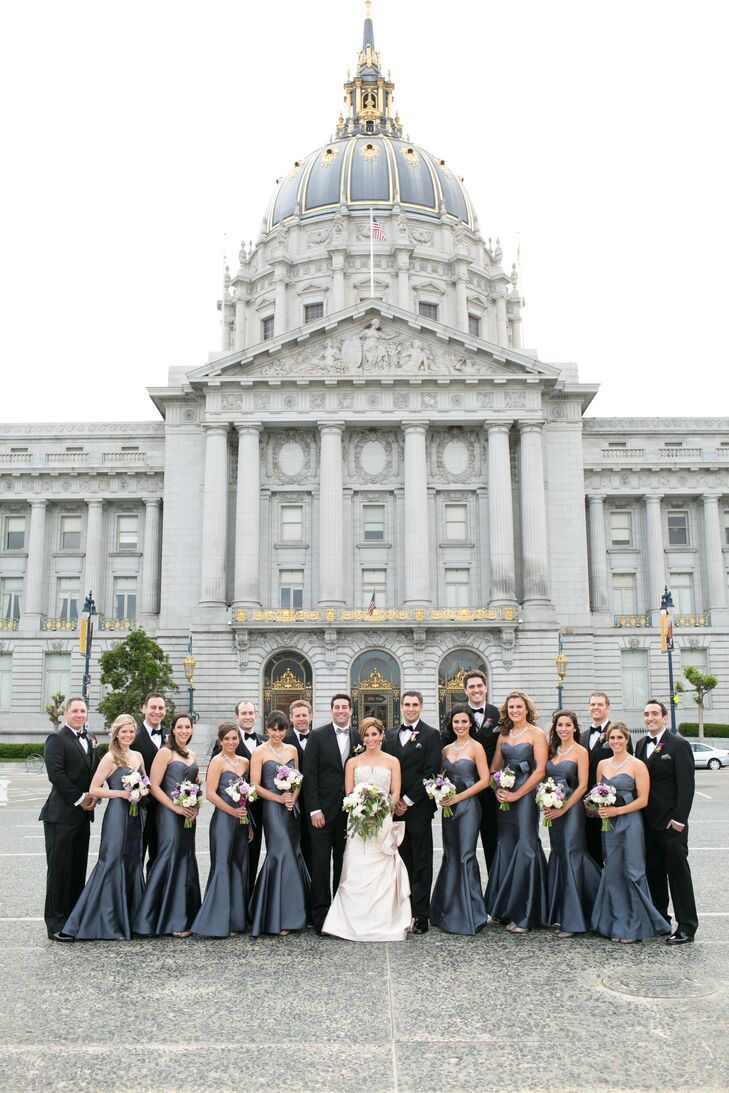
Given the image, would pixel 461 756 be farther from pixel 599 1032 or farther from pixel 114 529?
pixel 114 529

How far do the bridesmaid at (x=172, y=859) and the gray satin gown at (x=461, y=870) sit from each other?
285 centimetres

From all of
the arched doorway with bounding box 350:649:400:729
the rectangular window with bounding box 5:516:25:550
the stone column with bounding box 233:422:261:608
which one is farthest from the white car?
the rectangular window with bounding box 5:516:25:550

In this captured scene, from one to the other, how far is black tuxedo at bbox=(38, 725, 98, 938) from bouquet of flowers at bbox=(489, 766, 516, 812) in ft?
15.7

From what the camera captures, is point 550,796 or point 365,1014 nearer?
point 365,1014

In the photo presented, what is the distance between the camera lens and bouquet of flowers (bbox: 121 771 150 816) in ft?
37.3

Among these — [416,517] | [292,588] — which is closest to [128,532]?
[292,588]

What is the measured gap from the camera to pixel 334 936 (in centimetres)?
1129

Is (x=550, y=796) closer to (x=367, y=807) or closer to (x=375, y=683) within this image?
(x=367, y=807)

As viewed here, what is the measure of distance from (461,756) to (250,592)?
39332 mm

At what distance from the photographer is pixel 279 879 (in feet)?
38.0

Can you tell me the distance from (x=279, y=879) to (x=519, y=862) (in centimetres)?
276

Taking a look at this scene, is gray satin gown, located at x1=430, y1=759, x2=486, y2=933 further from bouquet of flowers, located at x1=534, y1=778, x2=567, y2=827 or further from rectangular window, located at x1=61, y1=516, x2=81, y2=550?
rectangular window, located at x1=61, y1=516, x2=81, y2=550

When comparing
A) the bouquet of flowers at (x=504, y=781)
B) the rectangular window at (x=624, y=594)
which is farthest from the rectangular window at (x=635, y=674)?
the bouquet of flowers at (x=504, y=781)

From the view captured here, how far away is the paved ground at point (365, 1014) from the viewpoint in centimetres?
717
